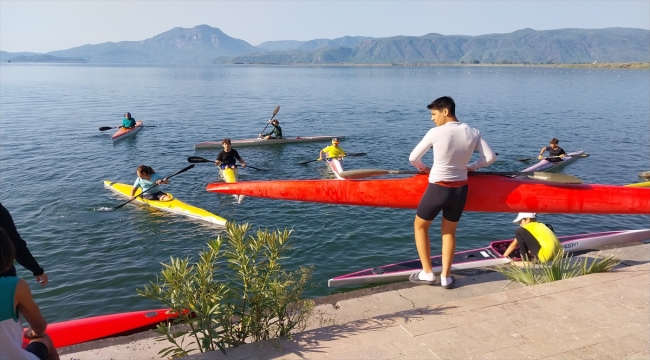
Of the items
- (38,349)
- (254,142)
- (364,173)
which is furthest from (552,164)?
(38,349)

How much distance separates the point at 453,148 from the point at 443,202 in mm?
708

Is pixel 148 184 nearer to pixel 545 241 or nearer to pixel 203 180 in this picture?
pixel 203 180

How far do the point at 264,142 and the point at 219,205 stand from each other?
976 centimetres

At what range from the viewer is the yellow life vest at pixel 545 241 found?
24.2 feet

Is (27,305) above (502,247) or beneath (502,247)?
above

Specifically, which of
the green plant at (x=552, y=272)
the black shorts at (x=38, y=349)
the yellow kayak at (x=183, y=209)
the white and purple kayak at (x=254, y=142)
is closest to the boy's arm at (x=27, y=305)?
the black shorts at (x=38, y=349)

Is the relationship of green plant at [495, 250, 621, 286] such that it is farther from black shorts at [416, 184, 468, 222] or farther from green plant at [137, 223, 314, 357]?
green plant at [137, 223, 314, 357]

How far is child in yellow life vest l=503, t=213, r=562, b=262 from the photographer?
292 inches

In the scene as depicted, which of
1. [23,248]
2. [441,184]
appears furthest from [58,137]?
[441,184]

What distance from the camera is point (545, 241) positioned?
7508mm

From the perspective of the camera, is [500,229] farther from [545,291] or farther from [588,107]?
[588,107]

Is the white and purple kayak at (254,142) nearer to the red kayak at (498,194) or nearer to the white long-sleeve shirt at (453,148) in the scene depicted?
the red kayak at (498,194)

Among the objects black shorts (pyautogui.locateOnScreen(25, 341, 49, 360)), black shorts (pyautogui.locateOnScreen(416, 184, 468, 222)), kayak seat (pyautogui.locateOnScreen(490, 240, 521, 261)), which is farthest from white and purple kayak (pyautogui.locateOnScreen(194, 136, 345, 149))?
A: black shorts (pyautogui.locateOnScreen(25, 341, 49, 360))

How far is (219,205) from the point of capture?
13.6 meters
